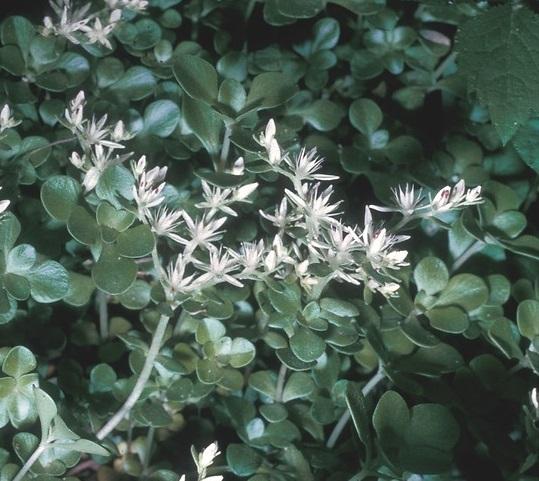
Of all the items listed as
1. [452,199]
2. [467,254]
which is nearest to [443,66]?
[467,254]

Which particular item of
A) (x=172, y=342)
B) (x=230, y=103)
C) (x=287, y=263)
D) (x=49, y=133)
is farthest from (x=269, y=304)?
(x=49, y=133)

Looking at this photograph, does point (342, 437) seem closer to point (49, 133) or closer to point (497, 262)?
point (497, 262)

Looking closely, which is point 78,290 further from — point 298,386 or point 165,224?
point 298,386

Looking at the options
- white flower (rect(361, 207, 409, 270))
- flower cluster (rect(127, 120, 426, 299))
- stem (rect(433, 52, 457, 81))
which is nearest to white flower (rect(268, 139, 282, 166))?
flower cluster (rect(127, 120, 426, 299))

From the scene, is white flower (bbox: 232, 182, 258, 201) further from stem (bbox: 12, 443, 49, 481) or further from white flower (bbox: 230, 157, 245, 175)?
stem (bbox: 12, 443, 49, 481)

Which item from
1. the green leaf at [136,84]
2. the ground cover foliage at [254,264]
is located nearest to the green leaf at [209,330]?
the ground cover foliage at [254,264]

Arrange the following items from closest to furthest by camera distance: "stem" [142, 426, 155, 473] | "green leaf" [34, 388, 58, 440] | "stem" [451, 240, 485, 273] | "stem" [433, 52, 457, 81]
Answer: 1. "green leaf" [34, 388, 58, 440]
2. "stem" [142, 426, 155, 473]
3. "stem" [451, 240, 485, 273]
4. "stem" [433, 52, 457, 81]

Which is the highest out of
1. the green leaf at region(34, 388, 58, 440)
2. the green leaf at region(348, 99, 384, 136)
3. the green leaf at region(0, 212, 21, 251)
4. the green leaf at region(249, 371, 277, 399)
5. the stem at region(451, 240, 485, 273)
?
the green leaf at region(0, 212, 21, 251)

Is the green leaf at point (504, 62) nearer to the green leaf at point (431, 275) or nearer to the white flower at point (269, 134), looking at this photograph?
the green leaf at point (431, 275)
